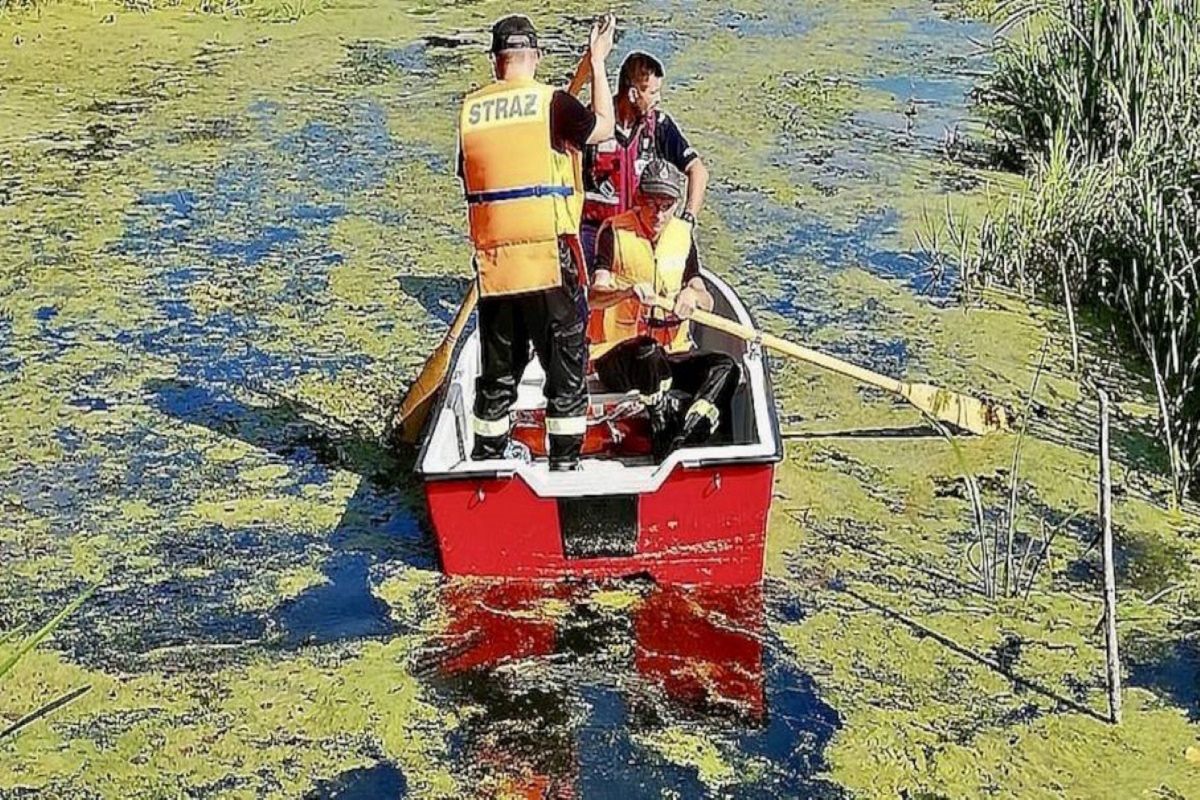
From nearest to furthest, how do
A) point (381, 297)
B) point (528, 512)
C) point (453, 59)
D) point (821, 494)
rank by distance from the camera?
point (528, 512)
point (821, 494)
point (381, 297)
point (453, 59)

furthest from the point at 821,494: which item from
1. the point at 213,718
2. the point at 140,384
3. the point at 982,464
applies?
the point at 140,384

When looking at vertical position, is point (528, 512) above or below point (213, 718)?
→ above

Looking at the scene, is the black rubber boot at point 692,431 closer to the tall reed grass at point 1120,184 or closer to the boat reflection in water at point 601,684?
the boat reflection in water at point 601,684

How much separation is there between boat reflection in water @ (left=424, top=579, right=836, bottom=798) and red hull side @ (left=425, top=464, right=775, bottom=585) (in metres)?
0.04

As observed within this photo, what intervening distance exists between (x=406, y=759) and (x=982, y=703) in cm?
109

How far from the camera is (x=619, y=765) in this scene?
9.95 feet

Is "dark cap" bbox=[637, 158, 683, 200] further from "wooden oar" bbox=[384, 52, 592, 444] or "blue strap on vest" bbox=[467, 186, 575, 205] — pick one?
"blue strap on vest" bbox=[467, 186, 575, 205]

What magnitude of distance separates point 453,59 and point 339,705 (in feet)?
18.7

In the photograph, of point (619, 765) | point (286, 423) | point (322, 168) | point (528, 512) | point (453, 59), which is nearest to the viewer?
point (619, 765)

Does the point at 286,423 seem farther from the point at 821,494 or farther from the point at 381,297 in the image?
the point at 821,494

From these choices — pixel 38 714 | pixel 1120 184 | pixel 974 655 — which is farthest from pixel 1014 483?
pixel 1120 184

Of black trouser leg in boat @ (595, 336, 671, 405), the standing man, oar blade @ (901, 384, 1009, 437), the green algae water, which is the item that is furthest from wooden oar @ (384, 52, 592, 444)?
oar blade @ (901, 384, 1009, 437)

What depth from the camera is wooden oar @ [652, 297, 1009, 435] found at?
3930 millimetres

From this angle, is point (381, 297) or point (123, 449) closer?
point (123, 449)
